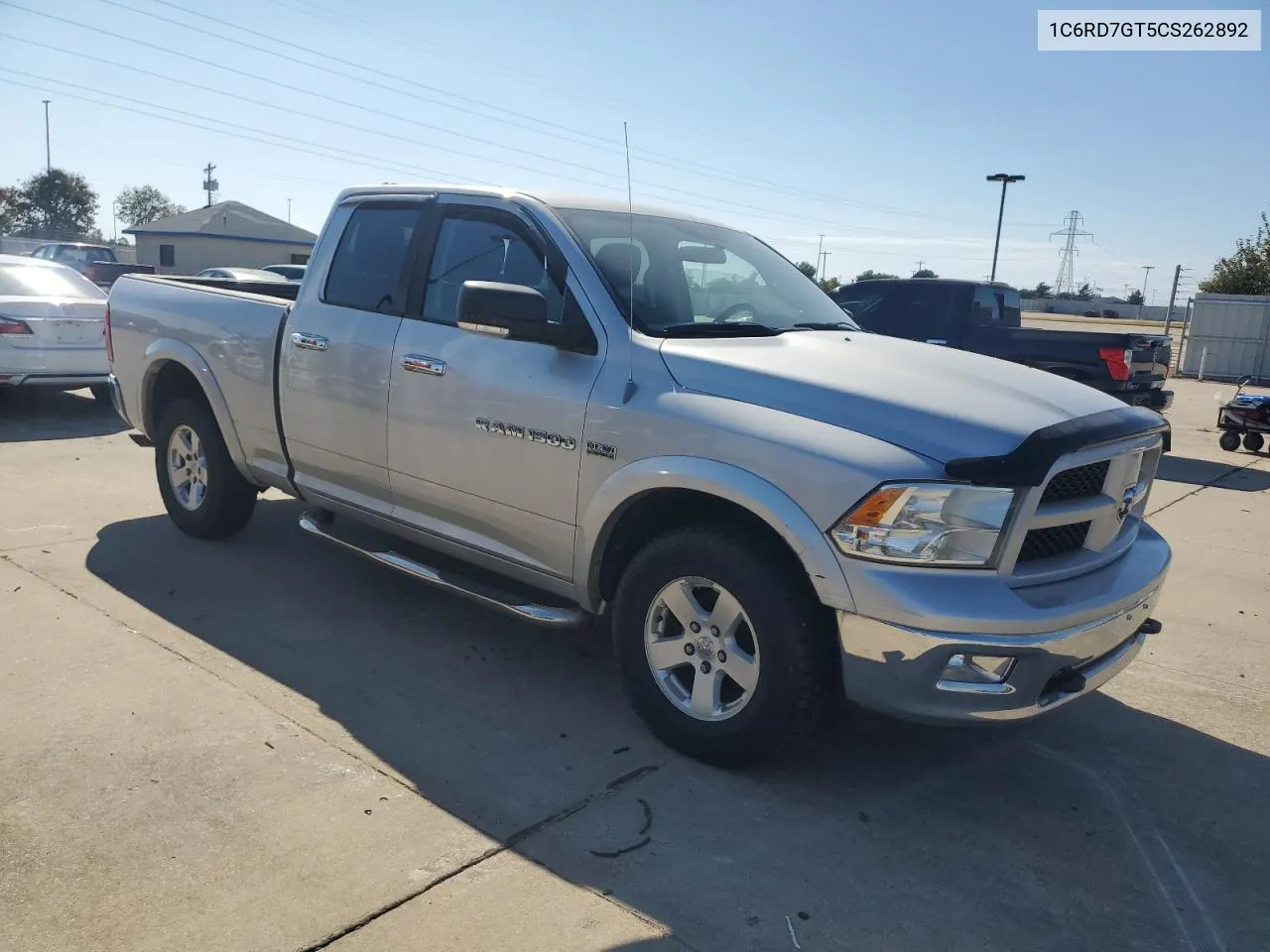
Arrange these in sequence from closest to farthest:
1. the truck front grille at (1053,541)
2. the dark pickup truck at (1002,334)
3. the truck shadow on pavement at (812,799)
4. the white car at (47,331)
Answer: the truck shadow on pavement at (812,799), the truck front grille at (1053,541), the white car at (47,331), the dark pickup truck at (1002,334)

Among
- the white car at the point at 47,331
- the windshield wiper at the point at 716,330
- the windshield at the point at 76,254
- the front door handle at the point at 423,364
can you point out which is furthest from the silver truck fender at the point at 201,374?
the windshield at the point at 76,254

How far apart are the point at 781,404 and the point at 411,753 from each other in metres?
1.79

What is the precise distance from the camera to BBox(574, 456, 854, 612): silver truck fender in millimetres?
3156

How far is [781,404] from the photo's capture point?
11.0 ft

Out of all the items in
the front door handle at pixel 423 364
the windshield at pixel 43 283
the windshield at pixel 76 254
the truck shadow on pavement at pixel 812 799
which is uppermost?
the windshield at pixel 76 254

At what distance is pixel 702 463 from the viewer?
3422mm

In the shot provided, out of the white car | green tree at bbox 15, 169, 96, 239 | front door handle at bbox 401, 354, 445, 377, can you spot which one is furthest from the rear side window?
green tree at bbox 15, 169, 96, 239

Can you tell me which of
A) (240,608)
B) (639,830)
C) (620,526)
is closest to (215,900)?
(639,830)

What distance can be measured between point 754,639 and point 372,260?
2.72 meters

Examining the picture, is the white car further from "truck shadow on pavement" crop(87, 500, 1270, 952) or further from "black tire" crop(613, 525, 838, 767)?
"black tire" crop(613, 525, 838, 767)

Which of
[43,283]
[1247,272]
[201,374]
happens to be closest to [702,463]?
[201,374]

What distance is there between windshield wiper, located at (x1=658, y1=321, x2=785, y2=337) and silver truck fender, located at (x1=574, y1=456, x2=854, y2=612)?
60 centimetres

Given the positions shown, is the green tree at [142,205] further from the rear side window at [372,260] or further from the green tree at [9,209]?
the rear side window at [372,260]

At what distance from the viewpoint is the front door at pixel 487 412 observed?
3.91 m
